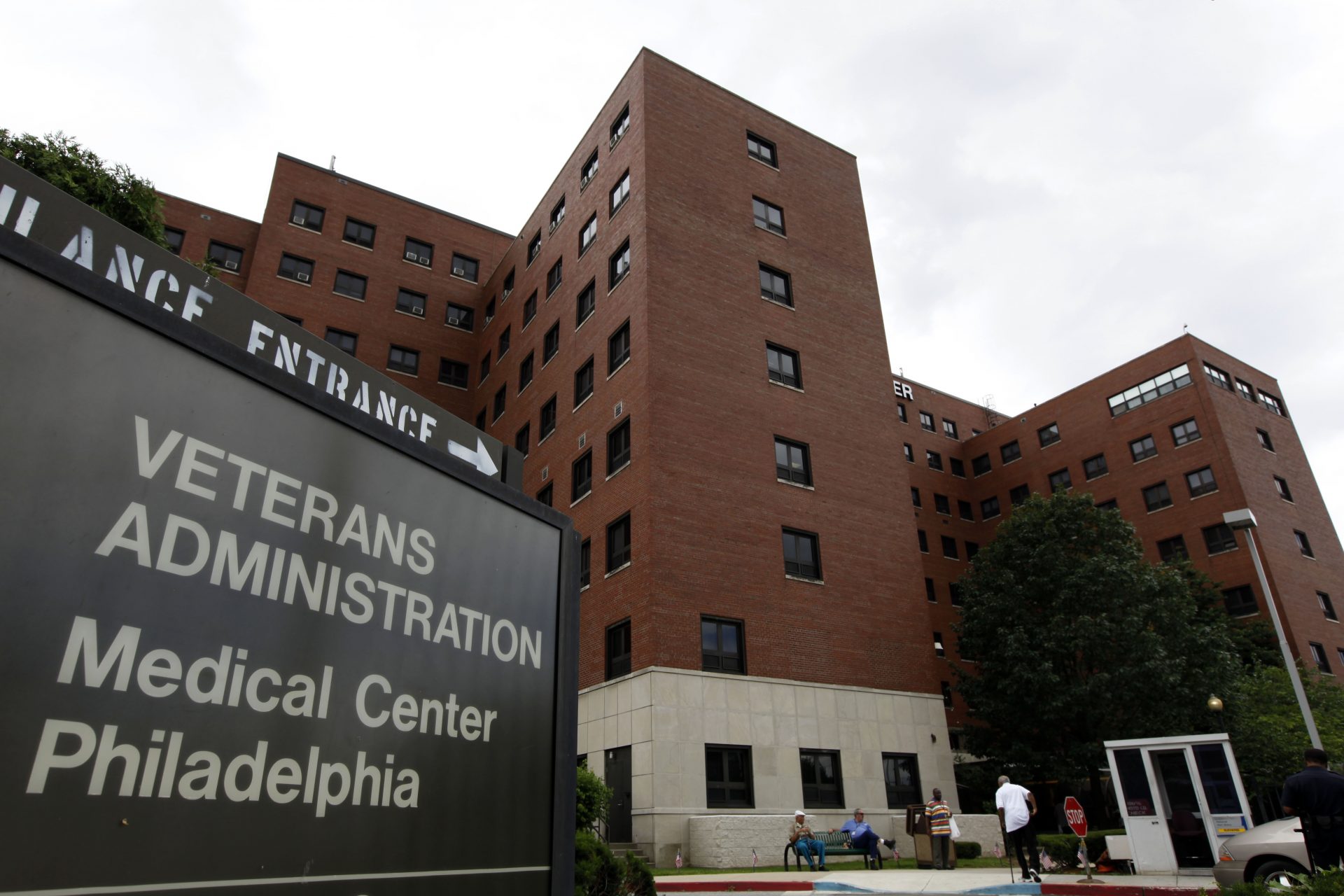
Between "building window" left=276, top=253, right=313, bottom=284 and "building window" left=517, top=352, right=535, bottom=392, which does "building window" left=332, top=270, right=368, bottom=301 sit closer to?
"building window" left=276, top=253, right=313, bottom=284

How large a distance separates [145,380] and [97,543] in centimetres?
39

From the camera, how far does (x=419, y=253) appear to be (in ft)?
153

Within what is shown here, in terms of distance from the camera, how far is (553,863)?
248 cm

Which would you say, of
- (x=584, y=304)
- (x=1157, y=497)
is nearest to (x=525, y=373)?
(x=584, y=304)

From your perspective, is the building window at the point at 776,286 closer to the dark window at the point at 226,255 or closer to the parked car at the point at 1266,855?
the parked car at the point at 1266,855

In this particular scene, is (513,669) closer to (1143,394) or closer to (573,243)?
(573,243)

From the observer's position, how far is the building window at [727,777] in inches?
854

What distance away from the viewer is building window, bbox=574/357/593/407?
30250mm

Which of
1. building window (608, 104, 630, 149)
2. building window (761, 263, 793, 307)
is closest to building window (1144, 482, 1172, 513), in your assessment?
building window (761, 263, 793, 307)

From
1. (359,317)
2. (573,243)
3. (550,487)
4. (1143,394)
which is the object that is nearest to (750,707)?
(550,487)

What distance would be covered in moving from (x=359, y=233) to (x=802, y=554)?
1284 inches

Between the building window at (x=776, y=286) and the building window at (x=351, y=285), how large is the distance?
2378 cm

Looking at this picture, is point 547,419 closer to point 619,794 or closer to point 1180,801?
point 619,794

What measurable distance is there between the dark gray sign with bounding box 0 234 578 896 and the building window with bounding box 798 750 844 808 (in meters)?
22.5
